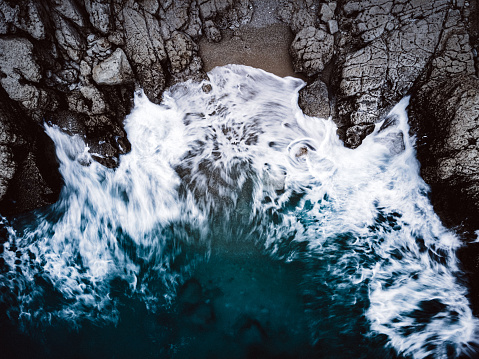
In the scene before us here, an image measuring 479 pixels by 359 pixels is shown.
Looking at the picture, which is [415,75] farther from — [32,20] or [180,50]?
[32,20]

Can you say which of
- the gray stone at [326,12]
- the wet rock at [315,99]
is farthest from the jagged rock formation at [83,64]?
the wet rock at [315,99]

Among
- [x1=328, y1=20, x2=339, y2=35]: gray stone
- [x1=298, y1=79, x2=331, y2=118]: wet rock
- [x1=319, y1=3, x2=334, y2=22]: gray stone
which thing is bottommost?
[x1=298, y1=79, x2=331, y2=118]: wet rock

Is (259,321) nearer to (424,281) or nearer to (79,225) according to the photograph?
(424,281)

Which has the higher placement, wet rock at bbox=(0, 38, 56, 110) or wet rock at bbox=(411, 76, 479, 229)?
wet rock at bbox=(0, 38, 56, 110)

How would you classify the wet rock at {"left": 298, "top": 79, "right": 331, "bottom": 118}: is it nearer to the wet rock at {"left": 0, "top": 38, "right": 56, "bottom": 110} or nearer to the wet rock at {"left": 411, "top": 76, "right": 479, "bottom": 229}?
the wet rock at {"left": 411, "top": 76, "right": 479, "bottom": 229}

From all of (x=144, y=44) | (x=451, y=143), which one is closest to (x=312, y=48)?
(x=451, y=143)

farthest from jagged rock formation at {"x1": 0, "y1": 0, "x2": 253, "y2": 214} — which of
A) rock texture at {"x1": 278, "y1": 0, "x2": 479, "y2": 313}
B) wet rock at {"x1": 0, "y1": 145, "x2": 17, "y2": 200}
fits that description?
rock texture at {"x1": 278, "y1": 0, "x2": 479, "y2": 313}
